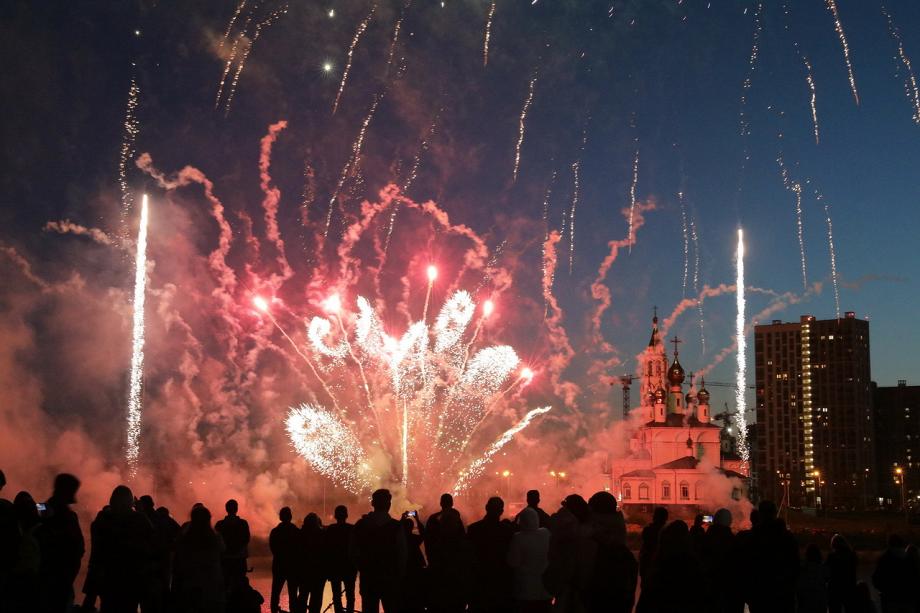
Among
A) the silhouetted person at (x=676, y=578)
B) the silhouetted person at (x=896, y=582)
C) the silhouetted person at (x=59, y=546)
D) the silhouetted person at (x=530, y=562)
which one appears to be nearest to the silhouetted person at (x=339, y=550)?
the silhouetted person at (x=530, y=562)

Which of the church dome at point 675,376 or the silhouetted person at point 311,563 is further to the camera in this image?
the church dome at point 675,376

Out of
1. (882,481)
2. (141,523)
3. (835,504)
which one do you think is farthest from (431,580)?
(882,481)

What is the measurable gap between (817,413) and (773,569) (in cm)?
12513

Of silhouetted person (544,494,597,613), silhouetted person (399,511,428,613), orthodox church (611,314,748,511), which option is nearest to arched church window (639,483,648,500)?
orthodox church (611,314,748,511)

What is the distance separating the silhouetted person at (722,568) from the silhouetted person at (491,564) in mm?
1922

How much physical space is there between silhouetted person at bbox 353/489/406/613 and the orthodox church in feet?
246

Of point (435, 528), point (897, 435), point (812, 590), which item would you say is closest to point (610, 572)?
point (435, 528)

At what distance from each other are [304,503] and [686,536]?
1959 inches

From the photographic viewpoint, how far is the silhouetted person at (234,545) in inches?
445

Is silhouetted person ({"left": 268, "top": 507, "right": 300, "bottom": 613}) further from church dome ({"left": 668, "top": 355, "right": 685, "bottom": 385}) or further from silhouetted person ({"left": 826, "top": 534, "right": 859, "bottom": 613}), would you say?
church dome ({"left": 668, "top": 355, "right": 685, "bottom": 385})

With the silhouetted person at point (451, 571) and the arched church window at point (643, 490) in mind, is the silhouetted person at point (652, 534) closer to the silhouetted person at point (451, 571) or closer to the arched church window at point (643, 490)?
the silhouetted person at point (451, 571)

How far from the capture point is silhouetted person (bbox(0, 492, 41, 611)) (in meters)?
7.45

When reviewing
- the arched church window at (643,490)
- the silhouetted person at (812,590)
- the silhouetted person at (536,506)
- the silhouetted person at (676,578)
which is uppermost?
the arched church window at (643,490)

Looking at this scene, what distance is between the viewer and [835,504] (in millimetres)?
119750
